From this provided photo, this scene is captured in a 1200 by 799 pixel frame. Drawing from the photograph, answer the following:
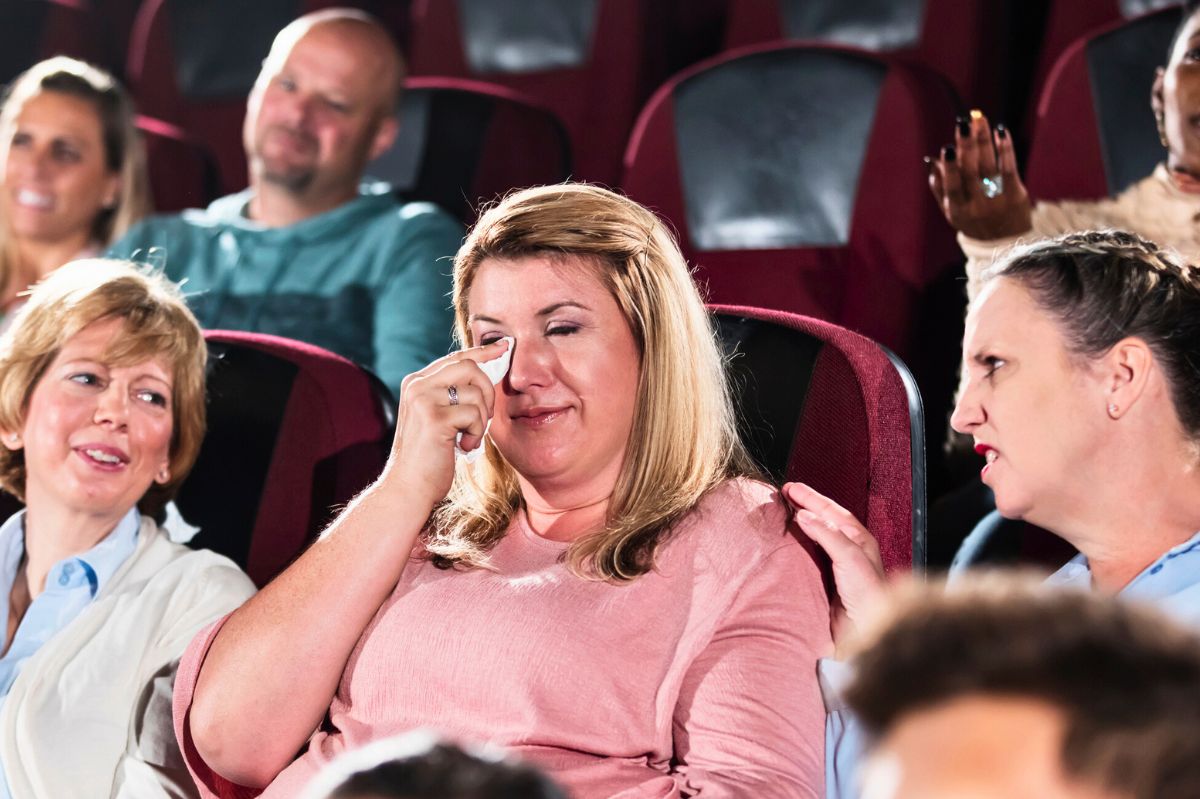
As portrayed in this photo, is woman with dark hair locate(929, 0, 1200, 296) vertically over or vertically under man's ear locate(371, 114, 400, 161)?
over

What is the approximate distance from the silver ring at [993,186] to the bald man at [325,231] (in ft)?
2.35

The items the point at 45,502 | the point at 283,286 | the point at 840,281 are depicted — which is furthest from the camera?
the point at 283,286

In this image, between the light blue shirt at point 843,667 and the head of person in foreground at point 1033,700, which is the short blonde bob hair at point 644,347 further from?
the head of person in foreground at point 1033,700

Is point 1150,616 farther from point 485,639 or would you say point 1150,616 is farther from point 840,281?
point 840,281

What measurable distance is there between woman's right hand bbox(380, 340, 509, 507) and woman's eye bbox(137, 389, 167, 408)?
0.38 m

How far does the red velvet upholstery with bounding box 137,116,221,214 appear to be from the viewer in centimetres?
269

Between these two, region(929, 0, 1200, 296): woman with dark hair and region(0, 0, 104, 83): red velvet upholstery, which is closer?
region(929, 0, 1200, 296): woman with dark hair

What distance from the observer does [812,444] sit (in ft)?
4.27

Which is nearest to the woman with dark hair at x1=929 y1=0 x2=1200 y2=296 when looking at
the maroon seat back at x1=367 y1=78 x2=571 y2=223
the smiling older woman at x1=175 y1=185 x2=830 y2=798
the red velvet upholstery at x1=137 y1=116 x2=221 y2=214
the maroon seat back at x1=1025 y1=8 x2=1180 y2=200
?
the maroon seat back at x1=1025 y1=8 x2=1180 y2=200

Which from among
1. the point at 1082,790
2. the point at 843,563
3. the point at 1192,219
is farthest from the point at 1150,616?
the point at 1192,219

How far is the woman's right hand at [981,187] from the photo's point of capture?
1.61m

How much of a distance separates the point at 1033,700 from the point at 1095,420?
776 millimetres

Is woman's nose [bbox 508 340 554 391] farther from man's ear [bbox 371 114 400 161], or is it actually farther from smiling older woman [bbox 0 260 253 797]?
man's ear [bbox 371 114 400 161]

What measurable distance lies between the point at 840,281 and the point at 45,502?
101 cm
